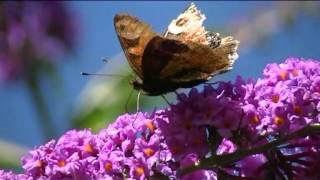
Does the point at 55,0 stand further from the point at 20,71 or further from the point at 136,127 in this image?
the point at 136,127

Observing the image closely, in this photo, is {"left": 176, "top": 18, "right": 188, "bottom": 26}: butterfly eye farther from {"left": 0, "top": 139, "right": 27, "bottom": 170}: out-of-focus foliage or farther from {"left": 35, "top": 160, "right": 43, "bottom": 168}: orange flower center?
{"left": 0, "top": 139, "right": 27, "bottom": 170}: out-of-focus foliage

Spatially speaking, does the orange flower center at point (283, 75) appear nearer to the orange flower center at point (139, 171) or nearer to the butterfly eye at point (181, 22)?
the butterfly eye at point (181, 22)

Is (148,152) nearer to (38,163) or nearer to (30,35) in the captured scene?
(38,163)

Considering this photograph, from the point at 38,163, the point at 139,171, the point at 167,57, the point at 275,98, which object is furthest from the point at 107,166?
the point at 275,98

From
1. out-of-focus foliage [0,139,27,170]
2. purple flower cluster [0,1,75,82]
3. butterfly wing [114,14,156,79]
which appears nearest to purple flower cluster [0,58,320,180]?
butterfly wing [114,14,156,79]

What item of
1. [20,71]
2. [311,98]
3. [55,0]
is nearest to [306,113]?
[311,98]
